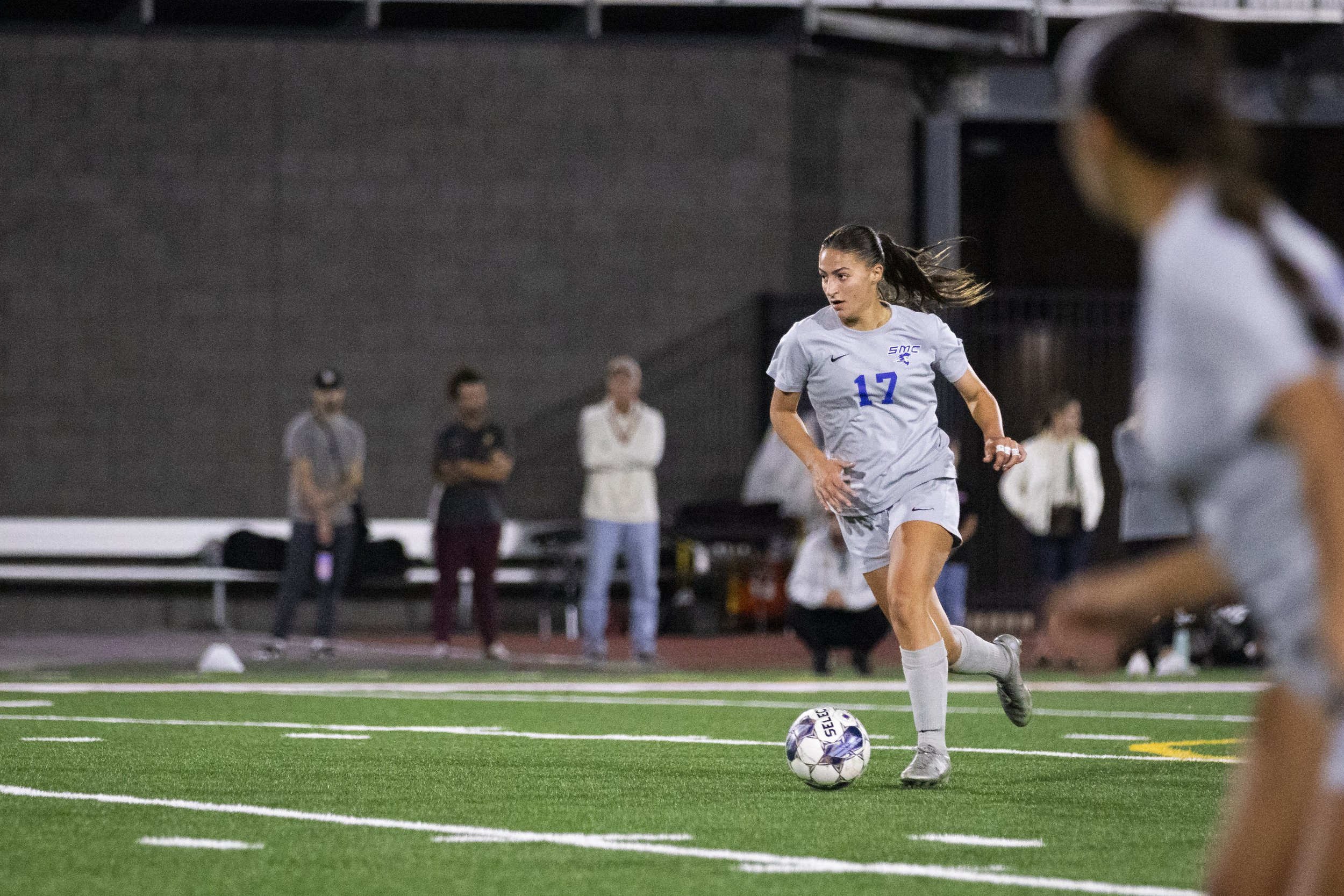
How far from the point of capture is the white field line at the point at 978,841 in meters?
5.88

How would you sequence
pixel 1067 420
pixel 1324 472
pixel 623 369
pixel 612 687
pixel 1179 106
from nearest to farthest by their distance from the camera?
pixel 1324 472
pixel 1179 106
pixel 612 687
pixel 623 369
pixel 1067 420

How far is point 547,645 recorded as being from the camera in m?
20.2

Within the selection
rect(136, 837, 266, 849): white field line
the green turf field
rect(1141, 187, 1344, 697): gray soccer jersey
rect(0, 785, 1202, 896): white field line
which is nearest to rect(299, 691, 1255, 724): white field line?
the green turf field

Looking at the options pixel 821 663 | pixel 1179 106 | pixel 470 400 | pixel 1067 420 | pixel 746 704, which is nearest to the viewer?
pixel 1179 106

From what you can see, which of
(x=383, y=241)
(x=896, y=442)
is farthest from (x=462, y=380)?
(x=896, y=442)

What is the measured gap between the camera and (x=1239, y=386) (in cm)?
280

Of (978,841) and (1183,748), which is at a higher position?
(978,841)

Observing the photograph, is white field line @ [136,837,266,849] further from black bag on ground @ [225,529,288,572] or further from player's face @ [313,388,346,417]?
black bag on ground @ [225,529,288,572]

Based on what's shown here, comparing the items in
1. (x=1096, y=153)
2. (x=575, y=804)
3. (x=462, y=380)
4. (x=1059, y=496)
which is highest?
(x=1096, y=153)

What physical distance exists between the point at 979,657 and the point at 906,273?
153 centimetres

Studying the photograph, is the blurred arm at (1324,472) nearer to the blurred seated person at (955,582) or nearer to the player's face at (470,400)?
the blurred seated person at (955,582)

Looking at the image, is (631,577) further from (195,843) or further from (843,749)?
(195,843)

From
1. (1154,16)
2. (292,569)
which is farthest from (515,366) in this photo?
(1154,16)

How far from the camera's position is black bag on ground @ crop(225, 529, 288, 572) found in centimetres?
2056
